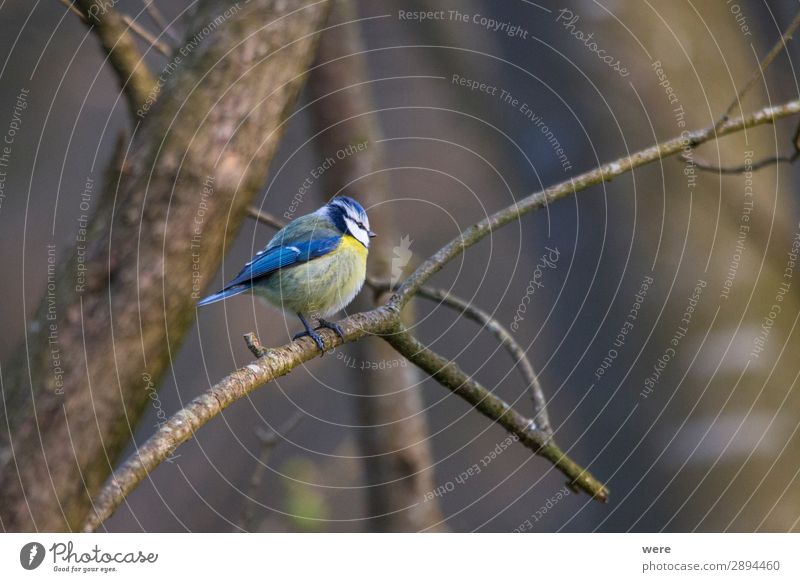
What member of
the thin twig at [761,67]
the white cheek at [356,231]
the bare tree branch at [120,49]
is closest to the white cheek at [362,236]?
the white cheek at [356,231]

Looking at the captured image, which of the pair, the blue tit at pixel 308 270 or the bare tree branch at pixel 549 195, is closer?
the bare tree branch at pixel 549 195

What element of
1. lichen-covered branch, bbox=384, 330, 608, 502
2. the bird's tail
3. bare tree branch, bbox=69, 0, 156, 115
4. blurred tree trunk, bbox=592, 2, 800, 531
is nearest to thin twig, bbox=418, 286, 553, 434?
lichen-covered branch, bbox=384, 330, 608, 502

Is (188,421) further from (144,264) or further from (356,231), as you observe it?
(356,231)

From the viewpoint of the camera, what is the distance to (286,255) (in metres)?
1.53

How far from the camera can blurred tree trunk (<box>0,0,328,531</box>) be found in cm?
129

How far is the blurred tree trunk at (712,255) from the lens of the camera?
1850 millimetres

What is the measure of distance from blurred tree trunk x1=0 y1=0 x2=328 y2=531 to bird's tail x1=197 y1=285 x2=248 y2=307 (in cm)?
4

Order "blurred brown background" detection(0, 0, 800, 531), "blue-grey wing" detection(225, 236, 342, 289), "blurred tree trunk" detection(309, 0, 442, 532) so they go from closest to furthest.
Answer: "blue-grey wing" detection(225, 236, 342, 289)
"blurred brown background" detection(0, 0, 800, 531)
"blurred tree trunk" detection(309, 0, 442, 532)

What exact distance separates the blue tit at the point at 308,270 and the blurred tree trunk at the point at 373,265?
393 millimetres

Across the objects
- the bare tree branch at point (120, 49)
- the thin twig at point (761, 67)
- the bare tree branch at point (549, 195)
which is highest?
the bare tree branch at point (120, 49)

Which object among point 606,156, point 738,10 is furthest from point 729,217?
point 738,10

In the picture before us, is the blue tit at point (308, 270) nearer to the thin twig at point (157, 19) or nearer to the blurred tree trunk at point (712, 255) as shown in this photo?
the thin twig at point (157, 19)

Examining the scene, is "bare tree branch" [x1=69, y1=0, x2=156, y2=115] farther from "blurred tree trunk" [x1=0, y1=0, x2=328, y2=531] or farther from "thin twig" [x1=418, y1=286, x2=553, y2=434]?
"thin twig" [x1=418, y1=286, x2=553, y2=434]

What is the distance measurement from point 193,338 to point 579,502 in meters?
1.15
